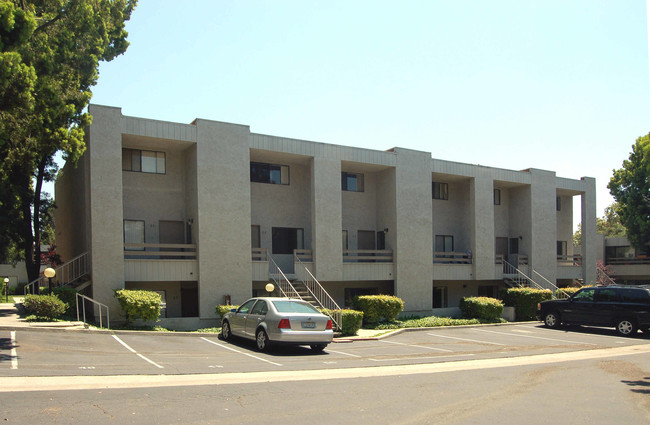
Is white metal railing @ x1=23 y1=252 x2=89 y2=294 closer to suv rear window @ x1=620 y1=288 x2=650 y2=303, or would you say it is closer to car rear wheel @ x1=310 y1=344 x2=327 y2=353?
car rear wheel @ x1=310 y1=344 x2=327 y2=353

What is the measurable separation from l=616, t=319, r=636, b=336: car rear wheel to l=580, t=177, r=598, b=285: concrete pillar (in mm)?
12937

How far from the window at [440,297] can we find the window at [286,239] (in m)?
8.76

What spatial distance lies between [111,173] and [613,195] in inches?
1442

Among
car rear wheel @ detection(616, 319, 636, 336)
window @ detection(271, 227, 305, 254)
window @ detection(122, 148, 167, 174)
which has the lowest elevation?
car rear wheel @ detection(616, 319, 636, 336)

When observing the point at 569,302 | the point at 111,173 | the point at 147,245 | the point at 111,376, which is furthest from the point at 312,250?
the point at 111,376

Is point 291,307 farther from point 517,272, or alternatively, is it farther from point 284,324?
point 517,272

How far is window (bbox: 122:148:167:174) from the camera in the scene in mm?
21766

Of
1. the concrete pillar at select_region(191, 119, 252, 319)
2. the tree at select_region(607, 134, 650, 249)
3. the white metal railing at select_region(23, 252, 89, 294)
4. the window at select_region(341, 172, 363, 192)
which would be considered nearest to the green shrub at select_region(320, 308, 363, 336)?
→ the concrete pillar at select_region(191, 119, 252, 319)

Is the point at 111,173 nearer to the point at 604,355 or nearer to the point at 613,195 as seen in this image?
the point at 604,355

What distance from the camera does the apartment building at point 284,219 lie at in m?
20.2

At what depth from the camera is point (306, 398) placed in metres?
8.77

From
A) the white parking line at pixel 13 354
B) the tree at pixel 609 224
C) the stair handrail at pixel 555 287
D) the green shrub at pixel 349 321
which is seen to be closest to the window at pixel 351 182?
the green shrub at pixel 349 321

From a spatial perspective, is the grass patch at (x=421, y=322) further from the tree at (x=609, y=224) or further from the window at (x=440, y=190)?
the tree at (x=609, y=224)

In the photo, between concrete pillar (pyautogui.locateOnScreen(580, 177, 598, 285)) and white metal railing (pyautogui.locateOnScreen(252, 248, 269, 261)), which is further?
concrete pillar (pyautogui.locateOnScreen(580, 177, 598, 285))
